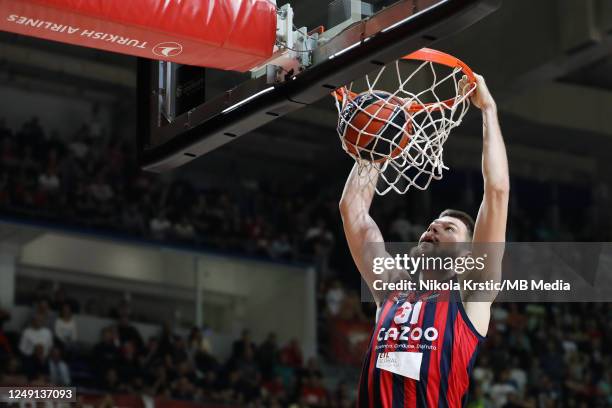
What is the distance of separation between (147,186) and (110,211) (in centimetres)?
124

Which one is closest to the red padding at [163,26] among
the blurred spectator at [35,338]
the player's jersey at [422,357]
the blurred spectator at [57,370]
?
the player's jersey at [422,357]

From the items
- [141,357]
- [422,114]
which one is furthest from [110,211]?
[422,114]

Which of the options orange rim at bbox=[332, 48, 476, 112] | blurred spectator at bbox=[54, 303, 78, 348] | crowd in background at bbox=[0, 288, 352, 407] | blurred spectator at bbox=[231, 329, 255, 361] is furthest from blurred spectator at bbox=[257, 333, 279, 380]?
orange rim at bbox=[332, 48, 476, 112]

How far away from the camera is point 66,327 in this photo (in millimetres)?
14250

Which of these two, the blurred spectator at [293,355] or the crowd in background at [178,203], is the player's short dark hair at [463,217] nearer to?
the blurred spectator at [293,355]

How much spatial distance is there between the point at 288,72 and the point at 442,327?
1296 mm

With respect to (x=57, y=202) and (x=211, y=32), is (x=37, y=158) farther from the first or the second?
(x=211, y=32)

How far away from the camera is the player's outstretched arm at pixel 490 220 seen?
176 inches

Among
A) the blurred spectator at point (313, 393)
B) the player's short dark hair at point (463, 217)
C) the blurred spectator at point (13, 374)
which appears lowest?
the blurred spectator at point (313, 393)

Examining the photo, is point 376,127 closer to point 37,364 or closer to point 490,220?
point 490,220

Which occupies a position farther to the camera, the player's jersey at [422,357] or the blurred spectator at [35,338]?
the blurred spectator at [35,338]

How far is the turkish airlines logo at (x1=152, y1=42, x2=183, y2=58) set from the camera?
463cm

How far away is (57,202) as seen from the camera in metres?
16.3

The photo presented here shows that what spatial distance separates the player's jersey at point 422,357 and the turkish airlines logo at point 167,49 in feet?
4.90
